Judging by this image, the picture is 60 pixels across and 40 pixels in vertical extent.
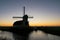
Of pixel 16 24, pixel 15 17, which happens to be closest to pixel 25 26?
pixel 16 24

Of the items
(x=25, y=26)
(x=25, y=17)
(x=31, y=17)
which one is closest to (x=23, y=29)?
(x=25, y=26)

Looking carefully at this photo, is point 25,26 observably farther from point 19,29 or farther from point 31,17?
point 31,17

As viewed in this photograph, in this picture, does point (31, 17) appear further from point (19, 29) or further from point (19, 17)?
point (19, 29)

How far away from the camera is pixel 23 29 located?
7294 centimetres

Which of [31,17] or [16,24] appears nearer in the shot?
[16,24]

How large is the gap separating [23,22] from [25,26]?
3491mm

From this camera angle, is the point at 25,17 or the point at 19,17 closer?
the point at 25,17

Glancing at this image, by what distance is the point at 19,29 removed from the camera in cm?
7531

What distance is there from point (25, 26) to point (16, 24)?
7468 millimetres

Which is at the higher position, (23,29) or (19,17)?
(19,17)

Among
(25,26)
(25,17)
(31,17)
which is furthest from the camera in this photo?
(31,17)

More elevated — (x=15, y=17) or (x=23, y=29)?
(x=15, y=17)

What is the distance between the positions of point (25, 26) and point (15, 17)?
23314mm

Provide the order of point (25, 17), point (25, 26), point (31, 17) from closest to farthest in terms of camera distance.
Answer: point (25, 26) < point (25, 17) < point (31, 17)
